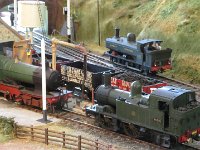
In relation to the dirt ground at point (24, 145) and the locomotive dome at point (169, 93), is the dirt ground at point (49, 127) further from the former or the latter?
the locomotive dome at point (169, 93)

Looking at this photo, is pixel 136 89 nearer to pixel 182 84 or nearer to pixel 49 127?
pixel 49 127

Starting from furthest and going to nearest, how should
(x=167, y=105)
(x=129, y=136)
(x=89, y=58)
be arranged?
(x=89, y=58)
(x=129, y=136)
(x=167, y=105)

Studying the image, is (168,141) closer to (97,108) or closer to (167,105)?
(167,105)

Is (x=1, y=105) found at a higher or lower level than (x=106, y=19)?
lower

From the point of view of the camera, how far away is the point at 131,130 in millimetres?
24219

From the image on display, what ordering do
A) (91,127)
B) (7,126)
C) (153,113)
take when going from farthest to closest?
1. (91,127)
2. (7,126)
3. (153,113)

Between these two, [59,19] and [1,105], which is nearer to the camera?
Result: [1,105]

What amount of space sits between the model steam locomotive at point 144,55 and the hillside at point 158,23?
5.42 ft

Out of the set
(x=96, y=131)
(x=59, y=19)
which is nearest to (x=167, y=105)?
(x=96, y=131)

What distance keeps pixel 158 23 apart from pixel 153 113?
21.1 metres

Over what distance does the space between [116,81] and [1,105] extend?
7816 mm

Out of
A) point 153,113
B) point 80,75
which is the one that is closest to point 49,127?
point 80,75

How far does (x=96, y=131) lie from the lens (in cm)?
2530

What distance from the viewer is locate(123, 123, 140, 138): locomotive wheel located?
2387cm
